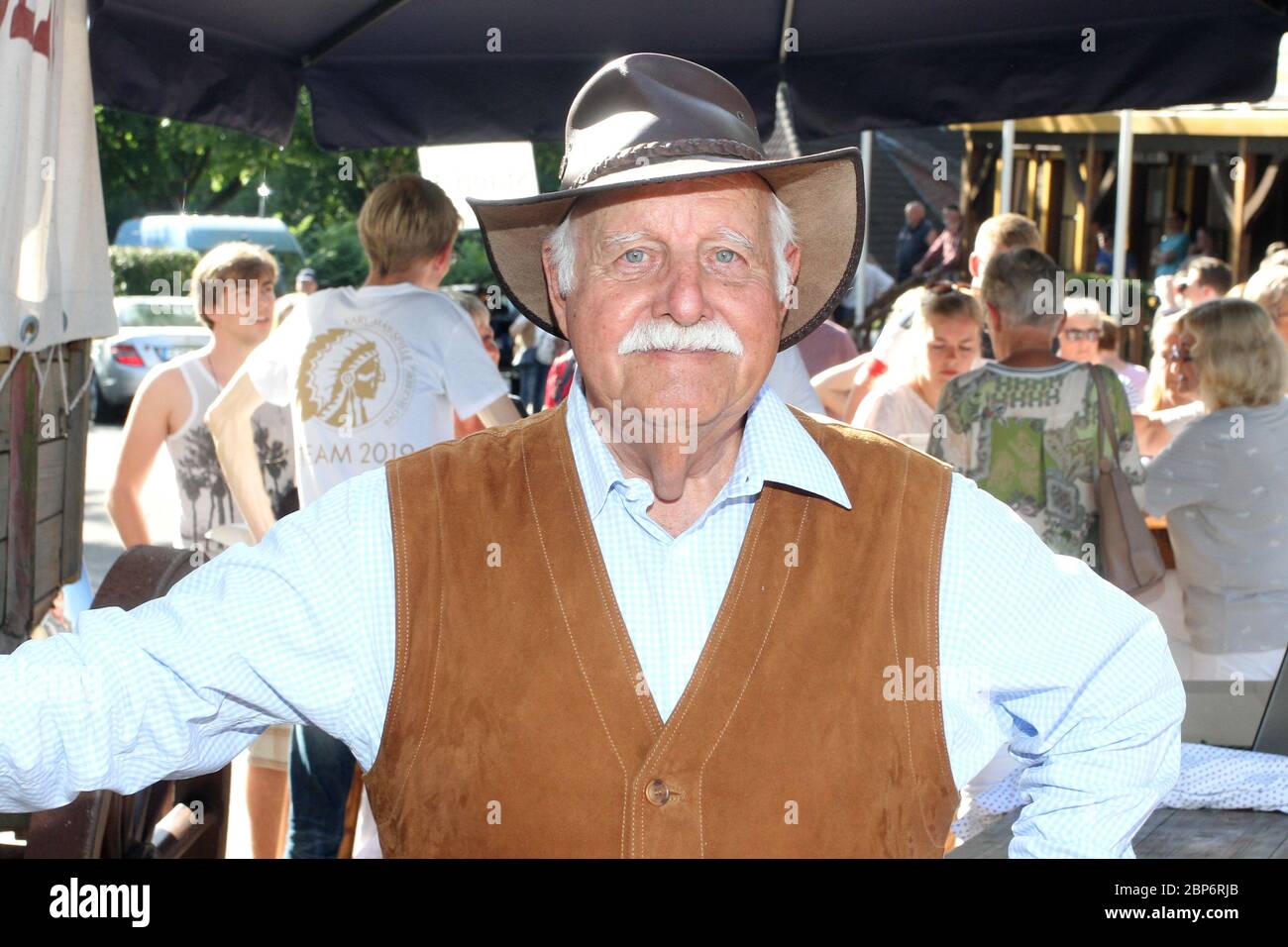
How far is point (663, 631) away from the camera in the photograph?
1913mm

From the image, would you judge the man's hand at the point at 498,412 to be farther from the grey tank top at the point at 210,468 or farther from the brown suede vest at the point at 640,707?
the brown suede vest at the point at 640,707

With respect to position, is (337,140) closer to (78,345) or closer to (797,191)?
(78,345)

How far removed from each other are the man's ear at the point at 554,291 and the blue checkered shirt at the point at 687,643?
1.11ft

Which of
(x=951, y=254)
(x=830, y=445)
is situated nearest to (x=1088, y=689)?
(x=830, y=445)

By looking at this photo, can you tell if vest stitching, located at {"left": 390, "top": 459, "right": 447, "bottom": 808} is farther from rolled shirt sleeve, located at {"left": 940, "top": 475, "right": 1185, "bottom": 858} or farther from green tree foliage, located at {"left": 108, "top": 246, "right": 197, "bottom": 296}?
green tree foliage, located at {"left": 108, "top": 246, "right": 197, "bottom": 296}

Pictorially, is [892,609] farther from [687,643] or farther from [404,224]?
[404,224]

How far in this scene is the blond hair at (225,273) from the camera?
16.9 ft

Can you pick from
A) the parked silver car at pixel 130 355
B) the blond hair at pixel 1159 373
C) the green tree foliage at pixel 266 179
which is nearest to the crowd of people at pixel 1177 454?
the blond hair at pixel 1159 373

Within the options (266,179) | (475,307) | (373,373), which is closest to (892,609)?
(373,373)

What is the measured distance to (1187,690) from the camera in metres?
4.08

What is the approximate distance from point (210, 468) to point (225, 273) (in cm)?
78

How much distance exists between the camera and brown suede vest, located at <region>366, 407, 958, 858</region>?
181cm

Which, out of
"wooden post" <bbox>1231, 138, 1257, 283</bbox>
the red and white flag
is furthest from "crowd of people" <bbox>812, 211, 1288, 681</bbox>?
"wooden post" <bbox>1231, 138, 1257, 283</bbox>
